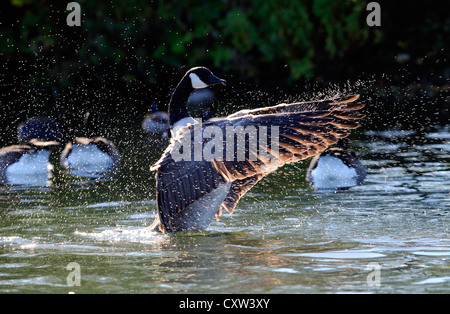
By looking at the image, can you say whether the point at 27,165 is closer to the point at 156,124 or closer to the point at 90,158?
the point at 90,158

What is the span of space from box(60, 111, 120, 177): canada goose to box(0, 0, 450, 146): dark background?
6.68 meters

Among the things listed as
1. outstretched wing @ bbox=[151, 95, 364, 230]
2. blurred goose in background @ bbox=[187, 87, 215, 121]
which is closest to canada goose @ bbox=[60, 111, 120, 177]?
outstretched wing @ bbox=[151, 95, 364, 230]

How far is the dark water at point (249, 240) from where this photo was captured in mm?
5594

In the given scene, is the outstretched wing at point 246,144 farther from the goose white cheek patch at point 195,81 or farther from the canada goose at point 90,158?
the canada goose at point 90,158

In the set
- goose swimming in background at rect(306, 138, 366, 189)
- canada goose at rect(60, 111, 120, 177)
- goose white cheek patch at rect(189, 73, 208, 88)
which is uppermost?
goose white cheek patch at rect(189, 73, 208, 88)

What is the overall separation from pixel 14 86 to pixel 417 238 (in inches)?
649

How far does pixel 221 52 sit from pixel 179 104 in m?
12.3

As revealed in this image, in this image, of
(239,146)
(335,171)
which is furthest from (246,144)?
(335,171)

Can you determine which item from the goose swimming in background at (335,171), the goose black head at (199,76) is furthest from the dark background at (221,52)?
the goose black head at (199,76)

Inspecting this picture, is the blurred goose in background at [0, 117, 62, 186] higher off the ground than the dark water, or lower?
higher

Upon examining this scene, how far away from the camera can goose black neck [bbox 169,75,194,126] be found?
8.62m

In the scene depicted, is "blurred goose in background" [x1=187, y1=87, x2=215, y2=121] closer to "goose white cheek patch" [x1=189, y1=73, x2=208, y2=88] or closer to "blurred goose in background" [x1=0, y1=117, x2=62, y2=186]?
"blurred goose in background" [x1=0, y1=117, x2=62, y2=186]

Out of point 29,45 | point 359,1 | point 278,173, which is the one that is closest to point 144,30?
point 29,45

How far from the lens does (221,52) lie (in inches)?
819
